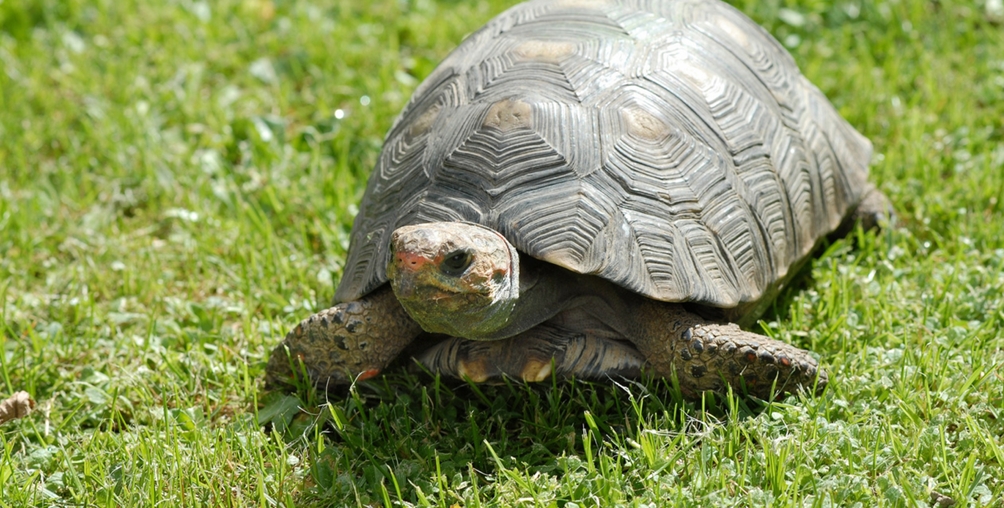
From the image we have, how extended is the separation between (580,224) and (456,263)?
0.42m

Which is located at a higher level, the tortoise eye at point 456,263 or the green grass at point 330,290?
the tortoise eye at point 456,263

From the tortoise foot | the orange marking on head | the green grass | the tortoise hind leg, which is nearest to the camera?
the orange marking on head

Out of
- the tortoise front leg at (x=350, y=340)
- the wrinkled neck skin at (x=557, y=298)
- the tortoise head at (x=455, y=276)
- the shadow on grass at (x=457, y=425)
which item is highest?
the tortoise head at (x=455, y=276)

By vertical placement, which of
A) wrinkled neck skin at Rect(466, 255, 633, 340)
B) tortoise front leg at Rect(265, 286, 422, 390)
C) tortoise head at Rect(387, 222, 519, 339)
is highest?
tortoise head at Rect(387, 222, 519, 339)

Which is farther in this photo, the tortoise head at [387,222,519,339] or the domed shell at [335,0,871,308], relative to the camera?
the domed shell at [335,0,871,308]

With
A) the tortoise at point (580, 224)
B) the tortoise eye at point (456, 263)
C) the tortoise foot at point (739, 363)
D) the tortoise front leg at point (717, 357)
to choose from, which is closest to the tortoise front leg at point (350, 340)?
the tortoise at point (580, 224)

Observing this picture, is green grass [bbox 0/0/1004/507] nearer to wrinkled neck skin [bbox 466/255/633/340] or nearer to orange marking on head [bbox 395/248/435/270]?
wrinkled neck skin [bbox 466/255/633/340]

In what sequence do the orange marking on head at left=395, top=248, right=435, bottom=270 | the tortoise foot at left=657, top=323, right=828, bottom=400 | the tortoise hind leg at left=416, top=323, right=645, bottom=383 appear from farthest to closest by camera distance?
1. the tortoise hind leg at left=416, top=323, right=645, bottom=383
2. the tortoise foot at left=657, top=323, right=828, bottom=400
3. the orange marking on head at left=395, top=248, right=435, bottom=270

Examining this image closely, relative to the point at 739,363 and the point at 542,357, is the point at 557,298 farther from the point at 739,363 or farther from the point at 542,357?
the point at 739,363

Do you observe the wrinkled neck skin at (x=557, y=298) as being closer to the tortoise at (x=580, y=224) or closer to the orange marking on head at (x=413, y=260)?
the tortoise at (x=580, y=224)

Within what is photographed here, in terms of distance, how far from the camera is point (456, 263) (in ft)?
8.61

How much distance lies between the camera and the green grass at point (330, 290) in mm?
2770

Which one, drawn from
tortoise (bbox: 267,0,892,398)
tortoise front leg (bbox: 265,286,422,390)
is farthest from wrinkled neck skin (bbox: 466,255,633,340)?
tortoise front leg (bbox: 265,286,422,390)

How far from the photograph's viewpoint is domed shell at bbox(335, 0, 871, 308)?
289cm
